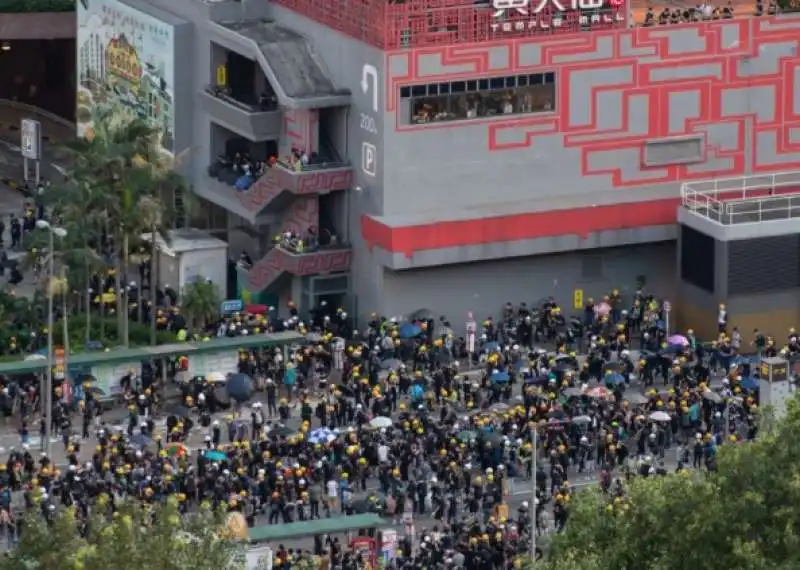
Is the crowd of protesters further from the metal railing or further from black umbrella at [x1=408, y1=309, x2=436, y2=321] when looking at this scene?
the metal railing

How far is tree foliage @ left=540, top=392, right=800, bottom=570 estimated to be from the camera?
69438 mm

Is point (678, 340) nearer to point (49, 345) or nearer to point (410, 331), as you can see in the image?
point (410, 331)

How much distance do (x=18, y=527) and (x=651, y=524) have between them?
24.0 metres

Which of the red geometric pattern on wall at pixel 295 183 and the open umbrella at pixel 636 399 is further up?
the red geometric pattern on wall at pixel 295 183

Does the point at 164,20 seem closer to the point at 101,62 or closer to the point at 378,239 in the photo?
the point at 101,62

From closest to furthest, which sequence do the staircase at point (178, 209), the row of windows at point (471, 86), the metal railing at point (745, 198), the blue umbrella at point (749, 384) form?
the blue umbrella at point (749, 384) < the row of windows at point (471, 86) < the metal railing at point (745, 198) < the staircase at point (178, 209)

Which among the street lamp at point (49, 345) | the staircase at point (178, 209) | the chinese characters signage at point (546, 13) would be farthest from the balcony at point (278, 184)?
the street lamp at point (49, 345)

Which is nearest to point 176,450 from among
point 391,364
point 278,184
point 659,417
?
point 391,364

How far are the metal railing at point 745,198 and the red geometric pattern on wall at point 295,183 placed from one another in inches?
480

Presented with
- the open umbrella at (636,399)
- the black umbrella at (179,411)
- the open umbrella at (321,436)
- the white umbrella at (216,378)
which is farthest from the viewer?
the white umbrella at (216,378)

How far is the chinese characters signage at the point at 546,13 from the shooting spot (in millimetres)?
110062

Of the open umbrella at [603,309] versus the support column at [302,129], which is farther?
the support column at [302,129]

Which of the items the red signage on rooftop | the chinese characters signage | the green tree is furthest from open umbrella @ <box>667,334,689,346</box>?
the green tree

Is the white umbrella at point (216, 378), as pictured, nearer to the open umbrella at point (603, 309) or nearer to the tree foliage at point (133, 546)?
the open umbrella at point (603, 309)
